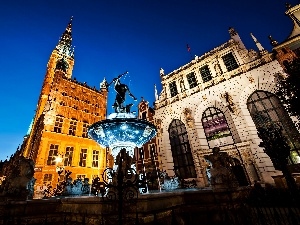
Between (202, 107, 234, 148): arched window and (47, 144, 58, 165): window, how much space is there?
60.5 feet

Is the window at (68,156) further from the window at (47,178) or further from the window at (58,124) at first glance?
the window at (58,124)

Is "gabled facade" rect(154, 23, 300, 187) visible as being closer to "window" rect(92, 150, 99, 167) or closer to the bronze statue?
the bronze statue

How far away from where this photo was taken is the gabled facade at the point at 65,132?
21.2m

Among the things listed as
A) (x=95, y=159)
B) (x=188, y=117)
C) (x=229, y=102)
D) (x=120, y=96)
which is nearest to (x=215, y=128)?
(x=229, y=102)

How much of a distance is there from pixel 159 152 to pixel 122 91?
12452 mm

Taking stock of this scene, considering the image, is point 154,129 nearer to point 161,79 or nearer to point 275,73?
point 275,73

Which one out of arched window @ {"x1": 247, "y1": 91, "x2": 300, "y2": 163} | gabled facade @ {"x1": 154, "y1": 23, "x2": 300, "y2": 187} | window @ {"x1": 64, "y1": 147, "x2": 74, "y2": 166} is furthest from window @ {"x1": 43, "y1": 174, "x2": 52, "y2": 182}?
arched window @ {"x1": 247, "y1": 91, "x2": 300, "y2": 163}

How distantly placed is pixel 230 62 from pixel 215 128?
24.8 feet

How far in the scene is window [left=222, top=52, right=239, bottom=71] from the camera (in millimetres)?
18723

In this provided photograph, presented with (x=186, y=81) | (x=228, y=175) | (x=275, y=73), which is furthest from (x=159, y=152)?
(x=228, y=175)

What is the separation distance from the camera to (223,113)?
17.7m

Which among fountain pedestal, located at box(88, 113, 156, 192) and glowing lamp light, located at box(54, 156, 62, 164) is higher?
glowing lamp light, located at box(54, 156, 62, 164)

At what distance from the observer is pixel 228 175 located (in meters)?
5.45

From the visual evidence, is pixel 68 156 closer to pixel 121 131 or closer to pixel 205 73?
pixel 121 131
